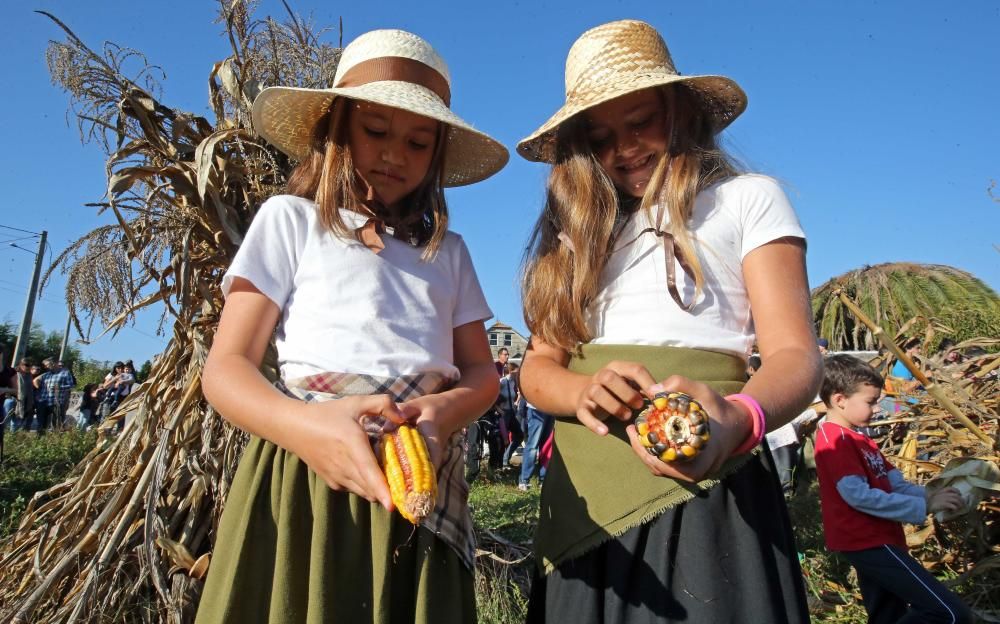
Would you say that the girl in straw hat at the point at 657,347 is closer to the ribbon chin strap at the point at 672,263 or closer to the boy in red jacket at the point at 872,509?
the ribbon chin strap at the point at 672,263

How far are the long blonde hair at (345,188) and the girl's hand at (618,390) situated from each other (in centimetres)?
53

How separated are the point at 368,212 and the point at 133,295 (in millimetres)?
1756

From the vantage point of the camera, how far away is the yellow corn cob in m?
1.01

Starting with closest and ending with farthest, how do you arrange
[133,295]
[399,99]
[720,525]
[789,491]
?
[720,525], [399,99], [133,295], [789,491]

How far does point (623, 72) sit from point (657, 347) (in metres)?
0.65

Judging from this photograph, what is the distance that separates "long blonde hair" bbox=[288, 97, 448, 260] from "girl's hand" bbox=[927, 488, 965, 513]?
117 inches

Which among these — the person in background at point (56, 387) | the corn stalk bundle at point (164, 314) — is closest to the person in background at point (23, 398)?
the person in background at point (56, 387)

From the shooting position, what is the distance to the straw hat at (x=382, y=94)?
4.91ft

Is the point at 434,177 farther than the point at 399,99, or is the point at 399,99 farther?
the point at 434,177

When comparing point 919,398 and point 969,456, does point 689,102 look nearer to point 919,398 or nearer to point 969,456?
point 969,456

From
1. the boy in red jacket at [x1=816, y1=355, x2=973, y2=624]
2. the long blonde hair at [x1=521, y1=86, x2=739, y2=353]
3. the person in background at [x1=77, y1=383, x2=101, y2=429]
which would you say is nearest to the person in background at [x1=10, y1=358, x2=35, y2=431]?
the person in background at [x1=77, y1=383, x2=101, y2=429]

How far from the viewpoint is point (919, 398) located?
4520mm

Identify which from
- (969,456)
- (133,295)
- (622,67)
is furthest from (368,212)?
(969,456)

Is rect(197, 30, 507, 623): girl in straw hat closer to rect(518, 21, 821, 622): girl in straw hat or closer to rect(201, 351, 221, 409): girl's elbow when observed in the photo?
rect(201, 351, 221, 409): girl's elbow
